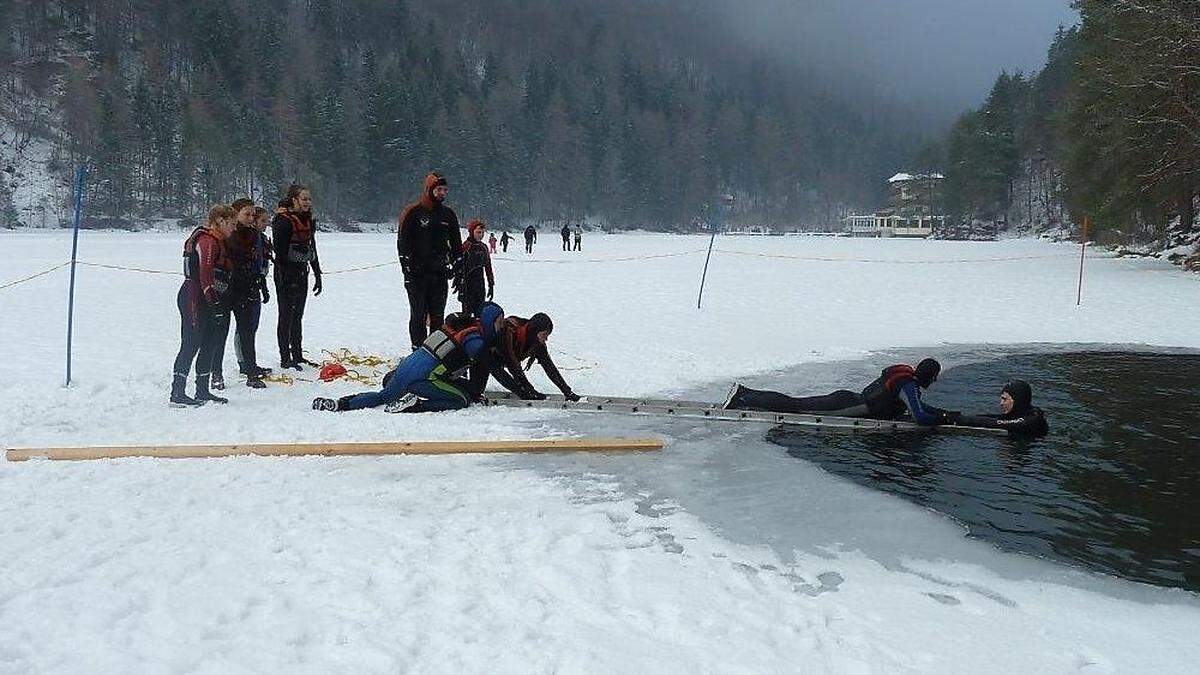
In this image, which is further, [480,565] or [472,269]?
[472,269]

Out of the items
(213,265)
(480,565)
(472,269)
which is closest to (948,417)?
(480,565)

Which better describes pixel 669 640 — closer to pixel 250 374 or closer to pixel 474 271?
pixel 250 374

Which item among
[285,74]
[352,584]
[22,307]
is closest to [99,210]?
[285,74]

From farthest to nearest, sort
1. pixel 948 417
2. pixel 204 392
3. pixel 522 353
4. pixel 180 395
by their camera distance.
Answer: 1. pixel 522 353
2. pixel 204 392
3. pixel 180 395
4. pixel 948 417

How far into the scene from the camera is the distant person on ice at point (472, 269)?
1088 centimetres

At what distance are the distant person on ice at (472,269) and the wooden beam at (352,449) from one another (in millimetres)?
4825

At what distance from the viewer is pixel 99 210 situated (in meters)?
71.8

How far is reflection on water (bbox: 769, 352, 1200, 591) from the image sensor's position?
4.69 meters

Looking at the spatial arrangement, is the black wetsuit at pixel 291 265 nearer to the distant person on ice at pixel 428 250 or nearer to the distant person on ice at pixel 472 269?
the distant person on ice at pixel 428 250

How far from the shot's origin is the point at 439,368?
301 inches

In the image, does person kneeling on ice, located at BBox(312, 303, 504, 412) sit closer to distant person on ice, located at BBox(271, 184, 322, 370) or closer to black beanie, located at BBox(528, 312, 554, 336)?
black beanie, located at BBox(528, 312, 554, 336)

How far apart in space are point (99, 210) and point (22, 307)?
6934 cm

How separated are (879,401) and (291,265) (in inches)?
266

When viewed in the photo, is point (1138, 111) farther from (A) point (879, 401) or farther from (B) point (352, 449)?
(B) point (352, 449)
